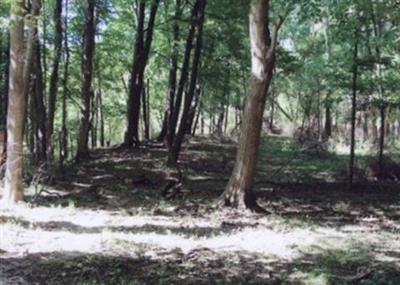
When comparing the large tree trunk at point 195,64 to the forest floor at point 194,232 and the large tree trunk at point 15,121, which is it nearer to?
the forest floor at point 194,232

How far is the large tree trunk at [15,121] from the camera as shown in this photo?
40.4 ft

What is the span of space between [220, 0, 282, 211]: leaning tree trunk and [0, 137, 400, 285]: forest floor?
0.45 metres

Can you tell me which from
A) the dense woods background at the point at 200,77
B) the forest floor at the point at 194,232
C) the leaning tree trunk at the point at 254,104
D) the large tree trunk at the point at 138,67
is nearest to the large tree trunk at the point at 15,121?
the dense woods background at the point at 200,77

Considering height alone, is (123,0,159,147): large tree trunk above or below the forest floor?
above

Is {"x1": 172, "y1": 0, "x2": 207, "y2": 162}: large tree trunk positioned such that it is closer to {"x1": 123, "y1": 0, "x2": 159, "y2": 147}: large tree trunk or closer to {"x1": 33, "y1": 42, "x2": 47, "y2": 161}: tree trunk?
{"x1": 123, "y1": 0, "x2": 159, "y2": 147}: large tree trunk

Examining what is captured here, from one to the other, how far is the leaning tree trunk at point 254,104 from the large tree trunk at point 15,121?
14.4ft

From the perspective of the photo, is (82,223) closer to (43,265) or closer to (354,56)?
(43,265)

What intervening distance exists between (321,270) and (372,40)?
37.0ft

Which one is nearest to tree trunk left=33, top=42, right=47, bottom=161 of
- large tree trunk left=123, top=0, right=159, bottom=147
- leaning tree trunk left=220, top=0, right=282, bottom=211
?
large tree trunk left=123, top=0, right=159, bottom=147

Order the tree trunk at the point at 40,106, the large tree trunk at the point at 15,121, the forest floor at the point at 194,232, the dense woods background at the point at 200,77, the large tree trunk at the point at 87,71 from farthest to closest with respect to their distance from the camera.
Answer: the large tree trunk at the point at 87,71, the tree trunk at the point at 40,106, the dense woods background at the point at 200,77, the large tree trunk at the point at 15,121, the forest floor at the point at 194,232

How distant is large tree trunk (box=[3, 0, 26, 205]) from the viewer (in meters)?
12.3

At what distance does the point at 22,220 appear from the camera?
35.3 ft

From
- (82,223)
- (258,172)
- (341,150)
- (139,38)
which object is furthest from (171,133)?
(341,150)

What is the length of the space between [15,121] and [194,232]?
4.95 m
